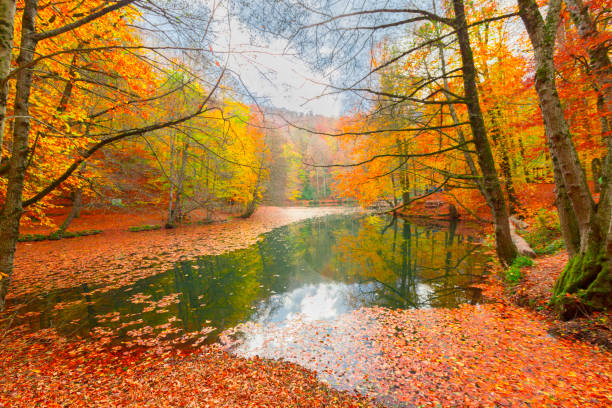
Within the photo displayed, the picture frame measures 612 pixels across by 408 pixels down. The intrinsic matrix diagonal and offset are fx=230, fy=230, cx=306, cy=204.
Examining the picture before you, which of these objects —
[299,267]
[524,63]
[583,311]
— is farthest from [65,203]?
[524,63]

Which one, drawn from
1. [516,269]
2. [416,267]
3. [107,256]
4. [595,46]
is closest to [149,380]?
[516,269]

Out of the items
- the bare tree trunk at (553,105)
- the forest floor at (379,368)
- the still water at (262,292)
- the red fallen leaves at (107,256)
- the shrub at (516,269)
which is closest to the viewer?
the forest floor at (379,368)

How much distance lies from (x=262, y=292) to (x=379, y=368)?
4.14 metres

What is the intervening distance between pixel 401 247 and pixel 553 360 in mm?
8264

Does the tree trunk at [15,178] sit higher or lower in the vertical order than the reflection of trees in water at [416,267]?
higher

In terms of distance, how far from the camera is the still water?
489cm

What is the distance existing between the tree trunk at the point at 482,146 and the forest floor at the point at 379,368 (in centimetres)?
87

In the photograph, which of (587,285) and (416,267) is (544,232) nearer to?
(416,267)

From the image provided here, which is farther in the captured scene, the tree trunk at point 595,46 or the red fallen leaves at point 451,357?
the tree trunk at point 595,46

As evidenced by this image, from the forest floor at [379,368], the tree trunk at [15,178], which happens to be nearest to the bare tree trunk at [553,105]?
the forest floor at [379,368]

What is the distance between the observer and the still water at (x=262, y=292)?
4.89 m

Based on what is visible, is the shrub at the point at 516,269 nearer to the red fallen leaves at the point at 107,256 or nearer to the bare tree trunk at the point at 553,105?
the bare tree trunk at the point at 553,105

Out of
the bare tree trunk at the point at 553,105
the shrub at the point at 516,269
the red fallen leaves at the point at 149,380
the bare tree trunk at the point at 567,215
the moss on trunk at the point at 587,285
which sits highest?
the bare tree trunk at the point at 553,105

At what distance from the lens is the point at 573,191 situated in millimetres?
3422
